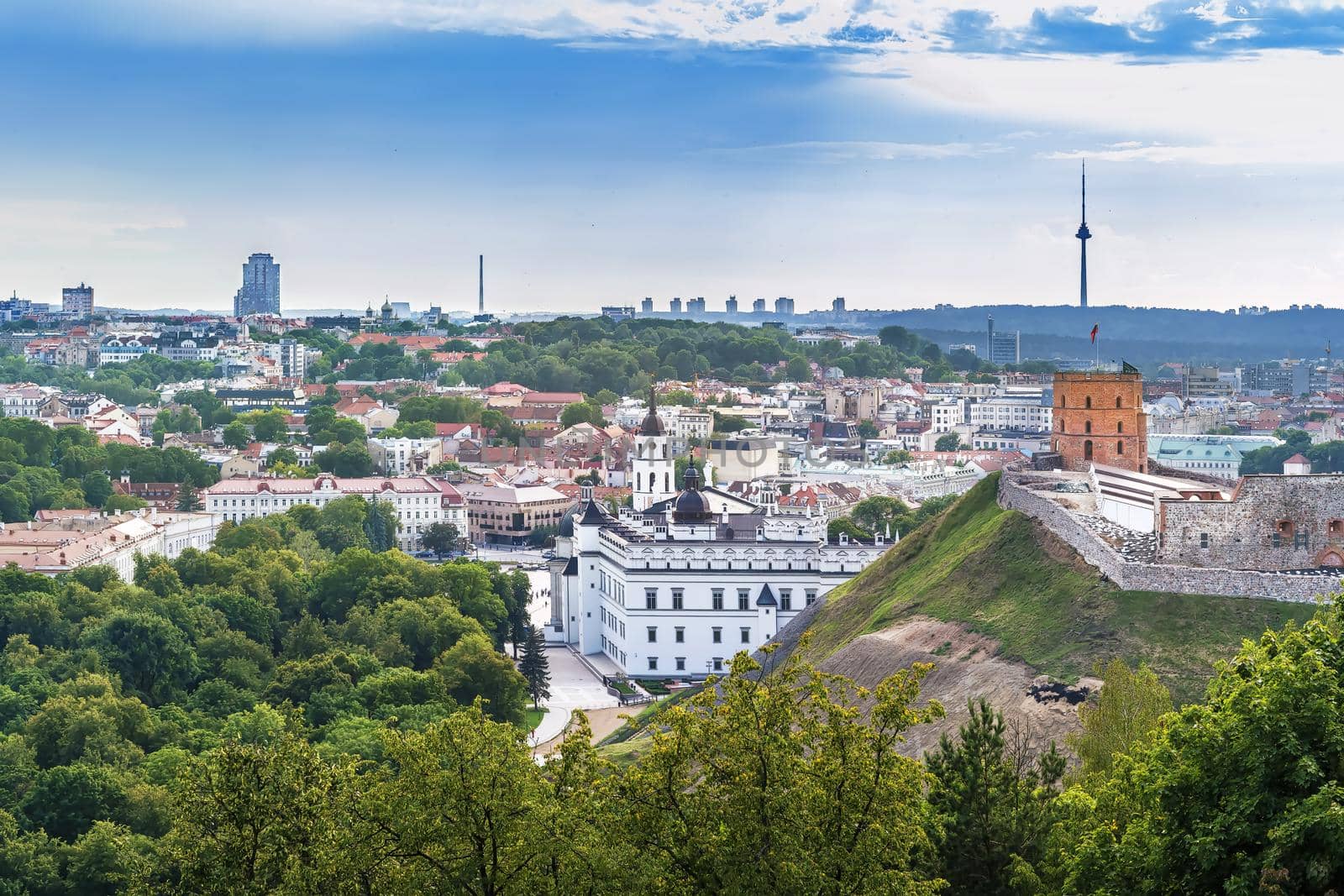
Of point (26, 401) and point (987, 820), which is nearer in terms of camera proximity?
point (987, 820)

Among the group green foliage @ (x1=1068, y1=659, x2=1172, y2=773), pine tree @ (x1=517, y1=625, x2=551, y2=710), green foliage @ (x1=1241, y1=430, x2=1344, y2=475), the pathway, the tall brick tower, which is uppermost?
the tall brick tower

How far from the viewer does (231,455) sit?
441ft

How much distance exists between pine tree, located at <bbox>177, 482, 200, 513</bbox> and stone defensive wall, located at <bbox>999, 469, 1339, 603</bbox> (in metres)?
80.1

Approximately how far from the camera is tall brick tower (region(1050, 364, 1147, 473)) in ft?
170

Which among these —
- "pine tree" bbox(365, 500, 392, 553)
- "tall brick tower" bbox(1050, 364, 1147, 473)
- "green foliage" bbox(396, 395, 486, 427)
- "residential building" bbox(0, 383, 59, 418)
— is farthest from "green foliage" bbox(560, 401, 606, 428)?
"tall brick tower" bbox(1050, 364, 1147, 473)

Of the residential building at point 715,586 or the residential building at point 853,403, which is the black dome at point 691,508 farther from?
the residential building at point 853,403

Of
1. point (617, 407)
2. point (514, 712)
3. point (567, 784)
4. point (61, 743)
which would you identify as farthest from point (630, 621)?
point (617, 407)

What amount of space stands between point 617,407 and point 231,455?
45781 mm

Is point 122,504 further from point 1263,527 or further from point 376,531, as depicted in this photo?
point 1263,527

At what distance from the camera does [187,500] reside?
382 ft

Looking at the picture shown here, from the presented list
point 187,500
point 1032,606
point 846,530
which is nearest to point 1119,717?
point 1032,606

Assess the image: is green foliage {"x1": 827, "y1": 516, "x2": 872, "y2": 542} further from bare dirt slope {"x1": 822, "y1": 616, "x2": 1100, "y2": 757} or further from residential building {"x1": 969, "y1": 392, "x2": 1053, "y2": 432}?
residential building {"x1": 969, "y1": 392, "x2": 1053, "y2": 432}

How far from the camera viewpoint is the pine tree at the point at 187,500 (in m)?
116

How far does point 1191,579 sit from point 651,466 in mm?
45787
